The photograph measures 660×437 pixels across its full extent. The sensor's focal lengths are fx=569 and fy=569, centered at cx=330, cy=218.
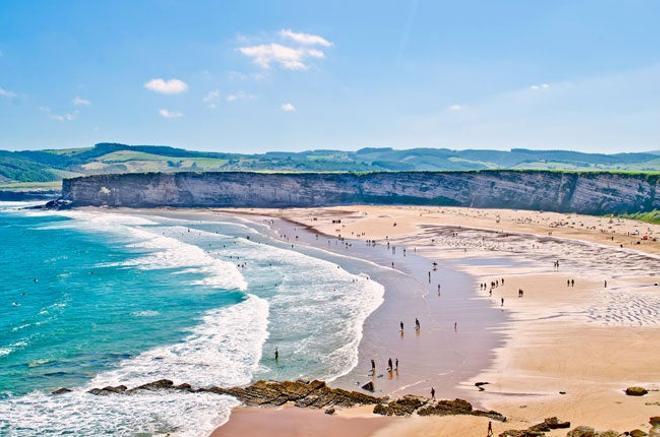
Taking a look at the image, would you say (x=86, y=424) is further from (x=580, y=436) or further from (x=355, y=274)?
(x=355, y=274)

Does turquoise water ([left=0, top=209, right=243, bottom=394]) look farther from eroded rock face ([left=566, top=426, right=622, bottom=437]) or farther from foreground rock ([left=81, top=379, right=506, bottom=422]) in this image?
eroded rock face ([left=566, top=426, right=622, bottom=437])

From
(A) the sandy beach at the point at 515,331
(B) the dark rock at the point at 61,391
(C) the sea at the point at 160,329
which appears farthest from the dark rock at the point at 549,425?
(B) the dark rock at the point at 61,391

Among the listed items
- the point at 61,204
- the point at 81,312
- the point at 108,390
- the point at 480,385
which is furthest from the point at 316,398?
the point at 61,204

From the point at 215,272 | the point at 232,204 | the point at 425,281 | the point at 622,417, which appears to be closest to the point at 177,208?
the point at 232,204

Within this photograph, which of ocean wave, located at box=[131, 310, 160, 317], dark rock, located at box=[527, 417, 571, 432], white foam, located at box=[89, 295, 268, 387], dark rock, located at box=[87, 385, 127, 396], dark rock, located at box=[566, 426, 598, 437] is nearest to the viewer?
dark rock, located at box=[566, 426, 598, 437]

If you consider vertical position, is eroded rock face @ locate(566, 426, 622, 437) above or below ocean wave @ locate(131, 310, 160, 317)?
above

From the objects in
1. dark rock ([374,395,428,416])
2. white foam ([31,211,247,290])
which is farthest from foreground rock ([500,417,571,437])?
white foam ([31,211,247,290])
